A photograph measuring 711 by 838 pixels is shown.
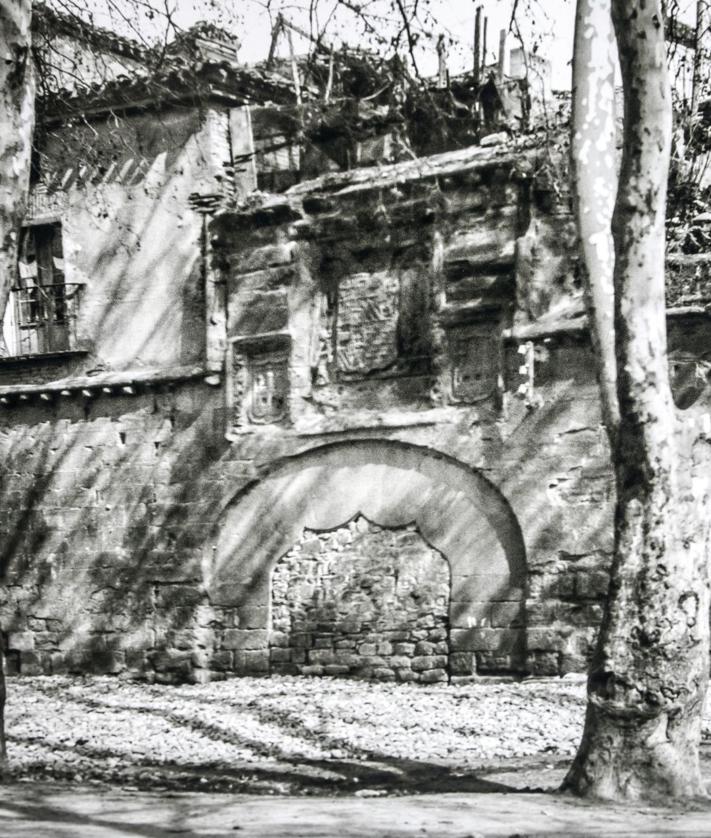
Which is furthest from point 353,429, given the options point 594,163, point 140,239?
point 594,163

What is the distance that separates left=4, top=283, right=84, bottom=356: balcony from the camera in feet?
56.5

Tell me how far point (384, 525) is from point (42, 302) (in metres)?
5.64

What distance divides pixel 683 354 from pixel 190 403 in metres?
5.88

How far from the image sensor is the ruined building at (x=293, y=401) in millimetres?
13914

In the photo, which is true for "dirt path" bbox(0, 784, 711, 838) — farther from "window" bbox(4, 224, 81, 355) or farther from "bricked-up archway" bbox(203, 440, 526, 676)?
"window" bbox(4, 224, 81, 355)

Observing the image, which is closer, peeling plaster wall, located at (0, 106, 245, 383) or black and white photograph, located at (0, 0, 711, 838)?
black and white photograph, located at (0, 0, 711, 838)

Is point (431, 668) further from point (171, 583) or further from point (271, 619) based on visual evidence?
point (171, 583)

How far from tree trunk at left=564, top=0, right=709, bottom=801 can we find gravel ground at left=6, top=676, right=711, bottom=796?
4.79 feet

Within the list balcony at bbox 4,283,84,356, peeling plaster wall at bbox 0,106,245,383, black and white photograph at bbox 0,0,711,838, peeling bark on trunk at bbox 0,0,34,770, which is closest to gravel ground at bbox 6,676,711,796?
black and white photograph at bbox 0,0,711,838

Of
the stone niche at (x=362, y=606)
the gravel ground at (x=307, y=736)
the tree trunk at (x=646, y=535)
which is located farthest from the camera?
the stone niche at (x=362, y=606)

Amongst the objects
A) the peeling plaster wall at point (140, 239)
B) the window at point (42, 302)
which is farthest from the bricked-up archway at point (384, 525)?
the window at point (42, 302)

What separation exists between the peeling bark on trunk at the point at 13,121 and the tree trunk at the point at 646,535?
329 centimetres

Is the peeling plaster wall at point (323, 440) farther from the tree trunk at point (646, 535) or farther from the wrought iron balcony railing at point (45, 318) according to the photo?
the tree trunk at point (646, 535)

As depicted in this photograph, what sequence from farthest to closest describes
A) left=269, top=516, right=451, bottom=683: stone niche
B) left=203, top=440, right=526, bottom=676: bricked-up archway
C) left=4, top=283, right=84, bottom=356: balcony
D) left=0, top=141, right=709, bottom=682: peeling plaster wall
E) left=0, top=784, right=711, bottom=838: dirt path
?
1. left=4, top=283, right=84, bottom=356: balcony
2. left=269, top=516, right=451, bottom=683: stone niche
3. left=203, top=440, right=526, bottom=676: bricked-up archway
4. left=0, top=141, right=709, bottom=682: peeling plaster wall
5. left=0, top=784, right=711, bottom=838: dirt path
